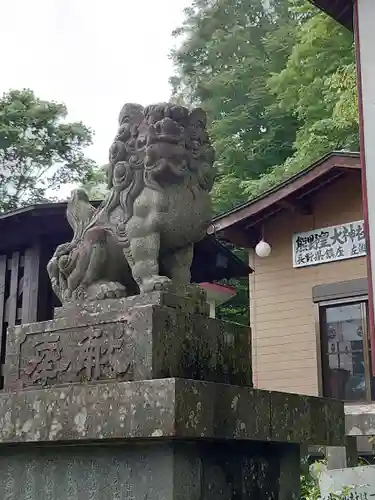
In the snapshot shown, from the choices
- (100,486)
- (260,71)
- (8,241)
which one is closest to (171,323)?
(100,486)

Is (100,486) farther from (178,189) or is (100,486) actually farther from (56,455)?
(178,189)

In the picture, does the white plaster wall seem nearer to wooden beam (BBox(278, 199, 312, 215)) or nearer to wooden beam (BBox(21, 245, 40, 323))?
wooden beam (BBox(278, 199, 312, 215))

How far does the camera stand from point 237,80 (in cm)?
2055

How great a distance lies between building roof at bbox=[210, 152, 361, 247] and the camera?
10.3 metres

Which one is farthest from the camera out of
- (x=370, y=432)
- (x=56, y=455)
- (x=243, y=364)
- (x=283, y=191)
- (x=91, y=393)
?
(x=283, y=191)

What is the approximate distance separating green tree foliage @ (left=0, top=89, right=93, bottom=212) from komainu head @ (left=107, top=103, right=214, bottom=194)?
63.1ft

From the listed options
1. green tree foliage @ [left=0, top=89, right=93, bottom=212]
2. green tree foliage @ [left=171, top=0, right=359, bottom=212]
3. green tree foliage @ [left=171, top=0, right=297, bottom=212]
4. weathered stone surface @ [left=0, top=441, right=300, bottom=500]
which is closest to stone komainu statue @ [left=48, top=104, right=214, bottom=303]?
weathered stone surface @ [left=0, top=441, right=300, bottom=500]

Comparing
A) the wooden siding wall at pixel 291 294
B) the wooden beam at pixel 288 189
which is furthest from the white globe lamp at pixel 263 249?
the wooden beam at pixel 288 189

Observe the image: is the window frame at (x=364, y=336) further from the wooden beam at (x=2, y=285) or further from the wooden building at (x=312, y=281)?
the wooden beam at (x=2, y=285)

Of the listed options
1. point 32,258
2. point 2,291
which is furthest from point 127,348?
point 2,291

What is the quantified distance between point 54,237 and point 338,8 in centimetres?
454

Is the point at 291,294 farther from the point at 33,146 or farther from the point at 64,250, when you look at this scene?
the point at 33,146

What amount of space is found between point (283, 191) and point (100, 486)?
8302 millimetres

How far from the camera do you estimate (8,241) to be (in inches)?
309
